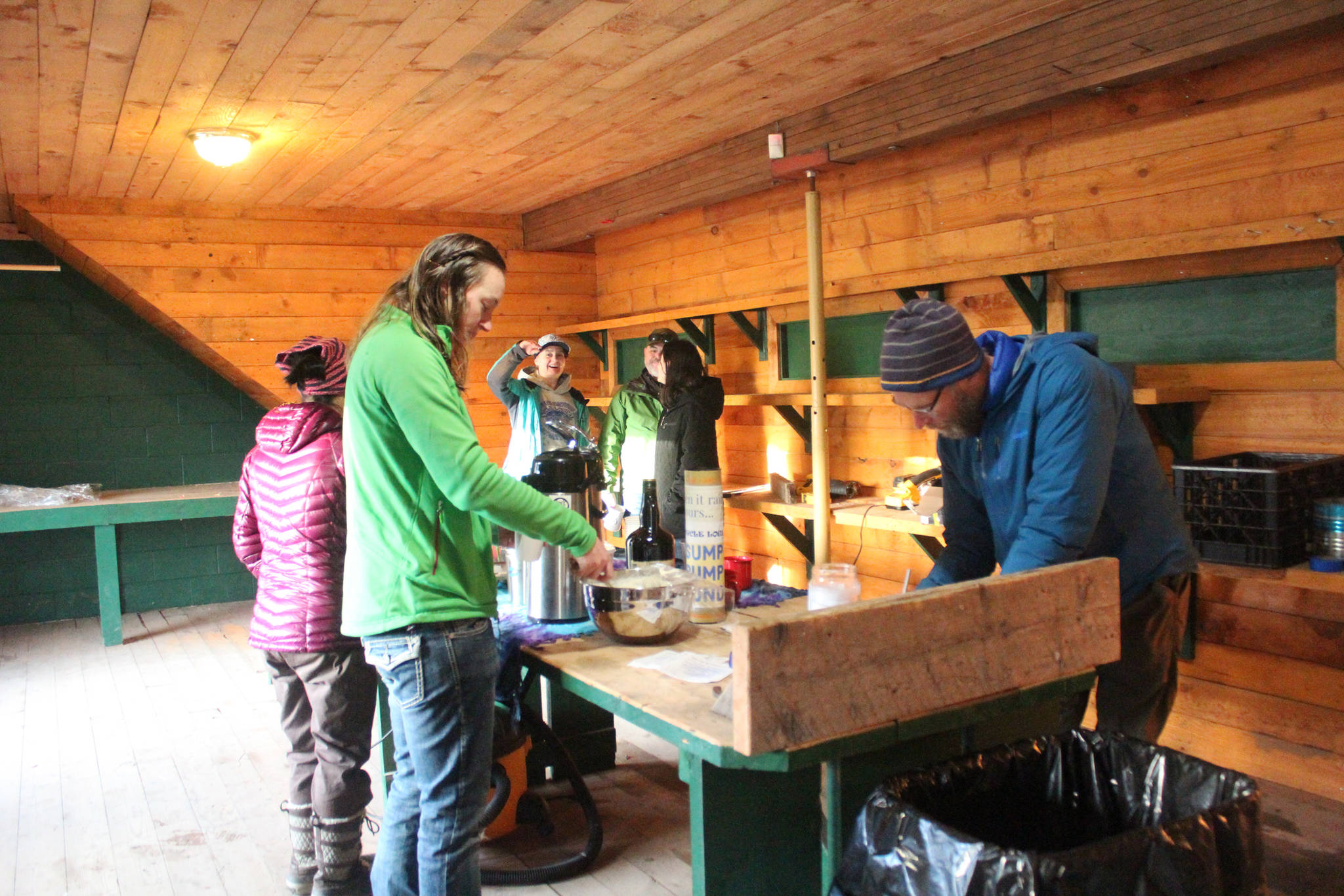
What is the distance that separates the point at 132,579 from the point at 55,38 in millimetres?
3881

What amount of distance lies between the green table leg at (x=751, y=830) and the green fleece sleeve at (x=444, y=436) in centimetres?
52

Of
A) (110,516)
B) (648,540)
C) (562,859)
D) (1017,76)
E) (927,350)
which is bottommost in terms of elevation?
(562,859)

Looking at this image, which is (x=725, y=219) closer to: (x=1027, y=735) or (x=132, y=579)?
(x=1027, y=735)

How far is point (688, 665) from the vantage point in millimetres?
1863

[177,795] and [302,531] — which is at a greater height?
[302,531]

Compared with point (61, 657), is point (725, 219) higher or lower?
higher

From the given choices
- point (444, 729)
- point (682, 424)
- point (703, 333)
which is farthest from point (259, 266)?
point (444, 729)

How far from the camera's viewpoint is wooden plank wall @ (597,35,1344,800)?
9.05ft

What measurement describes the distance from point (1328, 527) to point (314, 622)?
2.51m

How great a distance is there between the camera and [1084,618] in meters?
1.67

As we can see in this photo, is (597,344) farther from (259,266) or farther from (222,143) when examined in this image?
(222,143)

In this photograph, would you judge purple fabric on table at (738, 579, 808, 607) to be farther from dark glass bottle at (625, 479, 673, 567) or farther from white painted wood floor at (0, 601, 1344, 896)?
white painted wood floor at (0, 601, 1344, 896)

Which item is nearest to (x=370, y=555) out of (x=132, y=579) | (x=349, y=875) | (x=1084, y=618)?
(x=349, y=875)

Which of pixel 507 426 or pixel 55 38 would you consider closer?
pixel 55 38
